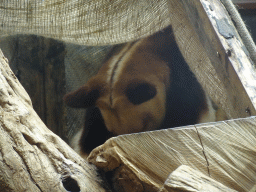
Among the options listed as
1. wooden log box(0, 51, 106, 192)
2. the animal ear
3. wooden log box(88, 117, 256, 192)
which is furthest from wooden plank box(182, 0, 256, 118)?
the animal ear

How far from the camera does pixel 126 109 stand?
169 cm

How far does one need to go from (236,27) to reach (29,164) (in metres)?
0.79

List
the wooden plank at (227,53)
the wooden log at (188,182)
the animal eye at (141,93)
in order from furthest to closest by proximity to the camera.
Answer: the animal eye at (141,93) → the wooden plank at (227,53) → the wooden log at (188,182)

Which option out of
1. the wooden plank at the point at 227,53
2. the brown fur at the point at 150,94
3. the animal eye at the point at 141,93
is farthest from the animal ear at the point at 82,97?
the wooden plank at the point at 227,53

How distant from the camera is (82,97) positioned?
1579mm

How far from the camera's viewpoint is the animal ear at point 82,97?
5.04 feet

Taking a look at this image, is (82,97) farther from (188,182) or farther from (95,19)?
(188,182)

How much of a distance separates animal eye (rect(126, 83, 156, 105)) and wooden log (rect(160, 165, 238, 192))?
3.54ft

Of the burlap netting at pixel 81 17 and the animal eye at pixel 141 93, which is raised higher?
the burlap netting at pixel 81 17

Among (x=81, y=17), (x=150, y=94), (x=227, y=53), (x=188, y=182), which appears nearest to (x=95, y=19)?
(x=81, y=17)

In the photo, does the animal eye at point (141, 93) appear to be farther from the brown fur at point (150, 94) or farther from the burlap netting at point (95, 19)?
the burlap netting at point (95, 19)

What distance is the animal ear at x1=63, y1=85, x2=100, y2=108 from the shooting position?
1.53m

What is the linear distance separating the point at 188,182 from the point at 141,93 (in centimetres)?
113

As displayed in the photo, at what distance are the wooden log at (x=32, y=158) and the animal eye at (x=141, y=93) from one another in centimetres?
99
